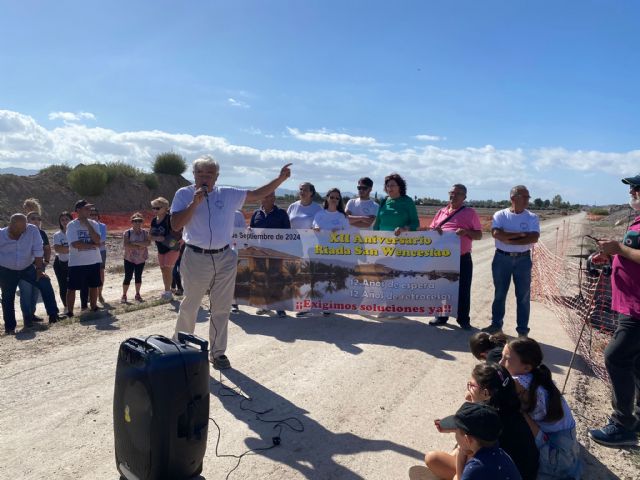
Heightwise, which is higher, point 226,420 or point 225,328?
point 225,328

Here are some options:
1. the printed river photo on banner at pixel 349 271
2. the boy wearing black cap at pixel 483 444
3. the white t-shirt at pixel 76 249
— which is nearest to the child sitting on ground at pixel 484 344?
the boy wearing black cap at pixel 483 444

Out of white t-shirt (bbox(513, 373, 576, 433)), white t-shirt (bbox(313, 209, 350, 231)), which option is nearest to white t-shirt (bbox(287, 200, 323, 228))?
white t-shirt (bbox(313, 209, 350, 231))

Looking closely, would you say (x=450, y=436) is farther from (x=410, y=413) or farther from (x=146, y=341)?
(x=146, y=341)

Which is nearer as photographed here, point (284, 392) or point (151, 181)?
point (284, 392)

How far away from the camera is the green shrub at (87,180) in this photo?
1164 inches

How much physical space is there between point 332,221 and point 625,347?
15.0 ft

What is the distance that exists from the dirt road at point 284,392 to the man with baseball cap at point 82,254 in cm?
102

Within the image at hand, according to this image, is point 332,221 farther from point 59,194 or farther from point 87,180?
point 87,180

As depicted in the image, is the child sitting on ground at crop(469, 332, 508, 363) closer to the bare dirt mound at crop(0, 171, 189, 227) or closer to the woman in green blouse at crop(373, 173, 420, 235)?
the woman in green blouse at crop(373, 173, 420, 235)

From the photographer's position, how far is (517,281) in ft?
20.1

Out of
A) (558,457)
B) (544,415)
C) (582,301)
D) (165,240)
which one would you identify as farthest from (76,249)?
(582,301)

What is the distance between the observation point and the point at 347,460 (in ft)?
10.8

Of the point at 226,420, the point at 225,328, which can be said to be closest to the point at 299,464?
the point at 226,420

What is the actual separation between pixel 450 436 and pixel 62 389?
3.59 metres
